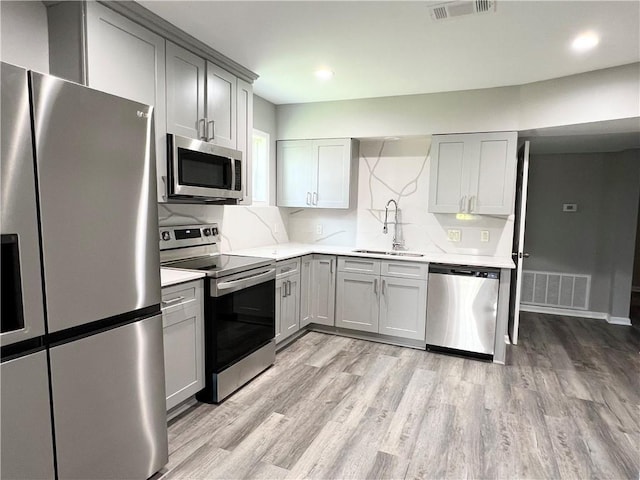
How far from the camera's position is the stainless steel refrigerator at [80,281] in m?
1.25

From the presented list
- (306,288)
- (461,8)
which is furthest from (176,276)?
(461,8)

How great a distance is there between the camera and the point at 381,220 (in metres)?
4.33

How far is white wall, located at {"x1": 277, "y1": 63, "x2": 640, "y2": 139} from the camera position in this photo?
116 inches

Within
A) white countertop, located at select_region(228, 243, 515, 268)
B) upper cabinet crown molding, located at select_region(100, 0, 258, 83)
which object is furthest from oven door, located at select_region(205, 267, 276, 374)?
upper cabinet crown molding, located at select_region(100, 0, 258, 83)

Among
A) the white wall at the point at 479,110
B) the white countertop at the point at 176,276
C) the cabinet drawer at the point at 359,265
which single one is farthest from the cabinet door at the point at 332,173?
the white countertop at the point at 176,276

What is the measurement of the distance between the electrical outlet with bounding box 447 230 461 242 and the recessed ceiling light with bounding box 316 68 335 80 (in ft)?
6.62

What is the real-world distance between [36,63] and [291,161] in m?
2.60

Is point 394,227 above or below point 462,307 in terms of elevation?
above

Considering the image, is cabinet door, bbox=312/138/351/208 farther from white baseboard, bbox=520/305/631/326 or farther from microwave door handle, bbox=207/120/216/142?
white baseboard, bbox=520/305/631/326

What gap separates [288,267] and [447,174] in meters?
1.83

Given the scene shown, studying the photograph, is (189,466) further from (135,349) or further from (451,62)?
(451,62)

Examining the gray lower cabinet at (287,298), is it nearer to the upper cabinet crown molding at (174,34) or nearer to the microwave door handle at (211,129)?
the microwave door handle at (211,129)

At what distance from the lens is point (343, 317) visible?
396 cm

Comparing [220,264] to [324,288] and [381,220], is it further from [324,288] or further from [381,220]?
A: [381,220]
